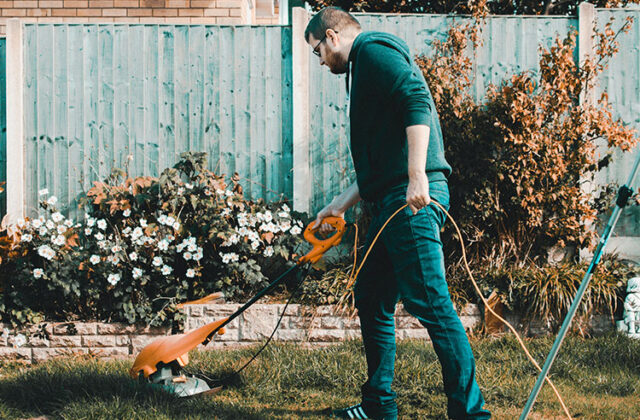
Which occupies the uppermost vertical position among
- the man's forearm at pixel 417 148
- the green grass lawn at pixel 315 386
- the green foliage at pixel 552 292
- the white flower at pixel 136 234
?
the man's forearm at pixel 417 148

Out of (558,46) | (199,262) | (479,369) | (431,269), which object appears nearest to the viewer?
(431,269)

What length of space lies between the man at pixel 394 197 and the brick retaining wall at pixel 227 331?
1525mm

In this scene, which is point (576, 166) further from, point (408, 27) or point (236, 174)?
point (236, 174)

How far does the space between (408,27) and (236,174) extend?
1.86 meters

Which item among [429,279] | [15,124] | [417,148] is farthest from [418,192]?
[15,124]

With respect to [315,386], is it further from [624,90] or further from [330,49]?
[624,90]

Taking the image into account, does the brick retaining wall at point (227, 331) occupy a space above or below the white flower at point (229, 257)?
below

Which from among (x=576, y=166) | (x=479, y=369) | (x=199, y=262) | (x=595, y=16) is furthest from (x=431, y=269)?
(x=595, y=16)

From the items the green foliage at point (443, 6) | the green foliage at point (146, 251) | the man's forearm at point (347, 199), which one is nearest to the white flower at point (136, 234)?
the green foliage at point (146, 251)

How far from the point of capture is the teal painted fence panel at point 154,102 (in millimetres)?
5078

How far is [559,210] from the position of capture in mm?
4762

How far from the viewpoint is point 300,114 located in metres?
5.09

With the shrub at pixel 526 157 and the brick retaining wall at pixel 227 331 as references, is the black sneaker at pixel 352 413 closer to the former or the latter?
the brick retaining wall at pixel 227 331

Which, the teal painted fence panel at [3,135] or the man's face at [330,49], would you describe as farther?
the teal painted fence panel at [3,135]
